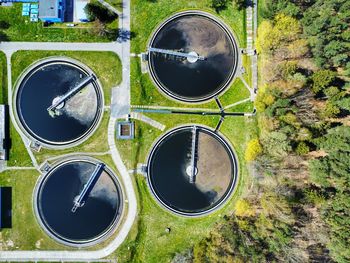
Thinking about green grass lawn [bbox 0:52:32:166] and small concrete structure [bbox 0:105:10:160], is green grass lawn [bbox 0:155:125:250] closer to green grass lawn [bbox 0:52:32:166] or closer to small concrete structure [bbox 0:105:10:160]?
green grass lawn [bbox 0:52:32:166]

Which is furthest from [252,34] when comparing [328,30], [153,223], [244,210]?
[153,223]

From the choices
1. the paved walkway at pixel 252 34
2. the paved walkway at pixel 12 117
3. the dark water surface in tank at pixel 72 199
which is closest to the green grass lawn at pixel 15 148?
the paved walkway at pixel 12 117

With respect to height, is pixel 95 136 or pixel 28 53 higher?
pixel 28 53

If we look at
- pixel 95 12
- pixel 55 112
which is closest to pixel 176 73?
pixel 95 12

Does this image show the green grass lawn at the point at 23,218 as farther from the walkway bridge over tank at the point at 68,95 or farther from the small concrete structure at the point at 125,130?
the small concrete structure at the point at 125,130

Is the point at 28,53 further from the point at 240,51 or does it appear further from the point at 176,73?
the point at 240,51

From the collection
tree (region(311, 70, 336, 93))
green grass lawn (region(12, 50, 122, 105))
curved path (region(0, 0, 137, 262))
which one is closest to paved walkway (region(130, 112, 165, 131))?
curved path (region(0, 0, 137, 262))
